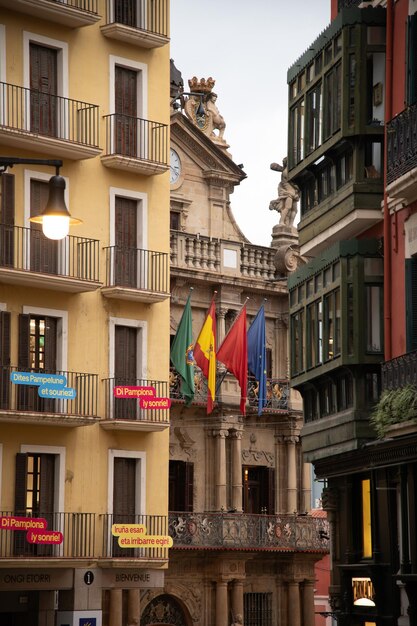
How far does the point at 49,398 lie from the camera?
39969 mm

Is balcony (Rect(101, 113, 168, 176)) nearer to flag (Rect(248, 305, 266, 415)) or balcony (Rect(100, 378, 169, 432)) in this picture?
balcony (Rect(100, 378, 169, 432))

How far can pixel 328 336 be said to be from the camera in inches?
1277

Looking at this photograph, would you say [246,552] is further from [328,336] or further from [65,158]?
[328,336]

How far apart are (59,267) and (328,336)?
34.4 feet

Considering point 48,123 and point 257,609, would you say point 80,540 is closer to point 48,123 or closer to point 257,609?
point 48,123

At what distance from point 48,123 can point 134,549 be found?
10.9m

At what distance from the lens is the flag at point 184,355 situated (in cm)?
5153

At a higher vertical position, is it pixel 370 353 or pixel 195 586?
pixel 370 353

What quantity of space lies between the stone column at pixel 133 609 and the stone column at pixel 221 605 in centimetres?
371

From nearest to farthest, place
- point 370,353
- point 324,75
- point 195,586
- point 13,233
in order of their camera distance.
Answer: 1. point 370,353
2. point 324,75
3. point 13,233
4. point 195,586

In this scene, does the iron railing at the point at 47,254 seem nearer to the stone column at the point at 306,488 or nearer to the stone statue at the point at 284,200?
the stone statue at the point at 284,200

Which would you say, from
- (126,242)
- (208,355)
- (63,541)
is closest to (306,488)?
(208,355)

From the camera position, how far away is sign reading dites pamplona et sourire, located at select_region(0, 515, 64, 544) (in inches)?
1512

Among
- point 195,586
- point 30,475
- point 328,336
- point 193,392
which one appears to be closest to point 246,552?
point 195,586
